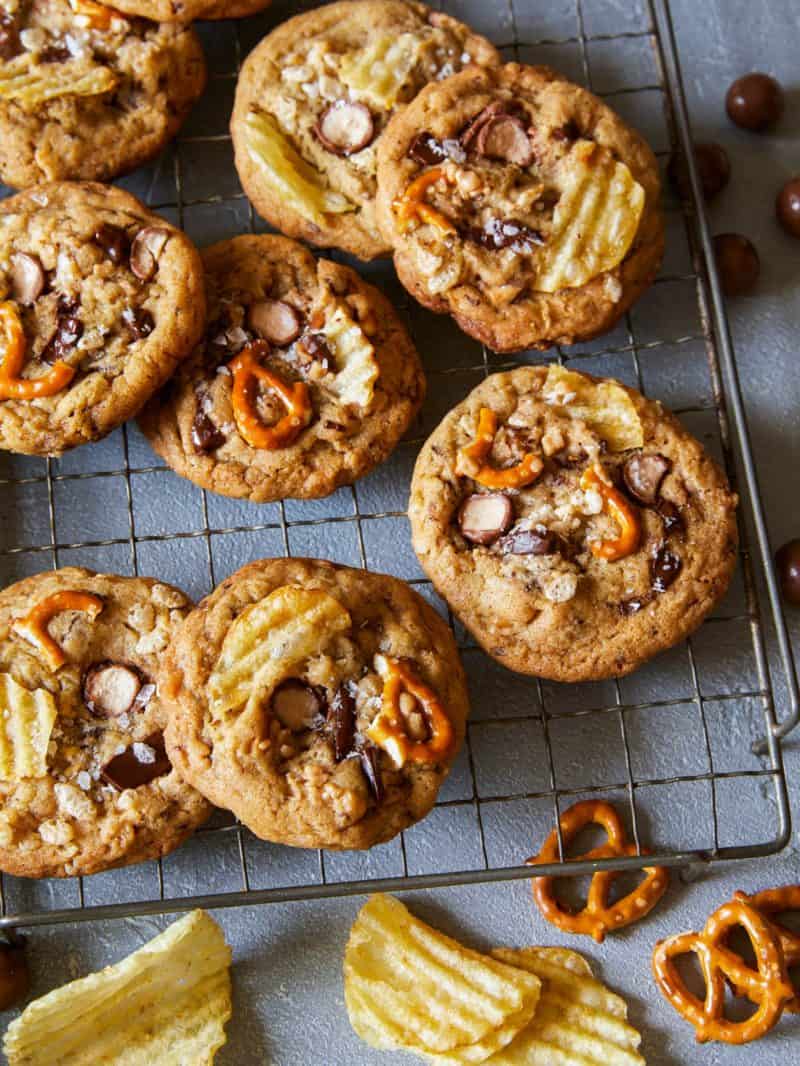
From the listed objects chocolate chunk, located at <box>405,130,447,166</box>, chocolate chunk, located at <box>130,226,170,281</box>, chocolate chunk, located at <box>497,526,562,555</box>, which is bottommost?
chocolate chunk, located at <box>497,526,562,555</box>

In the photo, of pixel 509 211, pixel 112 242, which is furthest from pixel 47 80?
pixel 509 211

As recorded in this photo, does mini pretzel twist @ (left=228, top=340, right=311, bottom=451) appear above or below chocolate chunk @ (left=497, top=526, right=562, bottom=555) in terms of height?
above

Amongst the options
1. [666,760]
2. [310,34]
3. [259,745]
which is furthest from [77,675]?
[310,34]

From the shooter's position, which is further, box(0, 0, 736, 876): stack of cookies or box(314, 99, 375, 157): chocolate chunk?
box(314, 99, 375, 157): chocolate chunk

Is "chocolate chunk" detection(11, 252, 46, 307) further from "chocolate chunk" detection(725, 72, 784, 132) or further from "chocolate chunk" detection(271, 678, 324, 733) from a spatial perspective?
"chocolate chunk" detection(725, 72, 784, 132)

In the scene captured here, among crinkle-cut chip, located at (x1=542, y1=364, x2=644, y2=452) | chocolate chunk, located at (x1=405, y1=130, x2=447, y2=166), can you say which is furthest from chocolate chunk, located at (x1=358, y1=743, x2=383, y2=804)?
chocolate chunk, located at (x1=405, y1=130, x2=447, y2=166)

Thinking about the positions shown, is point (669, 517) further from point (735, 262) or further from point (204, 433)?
point (204, 433)

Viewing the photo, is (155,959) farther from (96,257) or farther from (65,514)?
(96,257)
